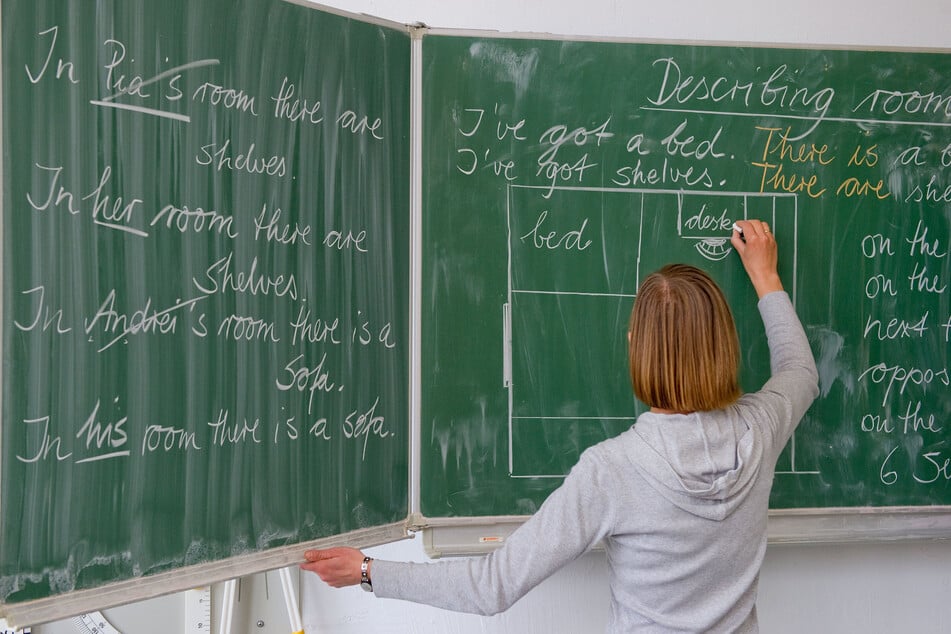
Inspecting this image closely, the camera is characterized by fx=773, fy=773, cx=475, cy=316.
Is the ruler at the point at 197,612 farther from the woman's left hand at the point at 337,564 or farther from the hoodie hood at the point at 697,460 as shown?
the hoodie hood at the point at 697,460

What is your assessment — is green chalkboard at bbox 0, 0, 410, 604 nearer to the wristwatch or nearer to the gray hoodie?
the wristwatch

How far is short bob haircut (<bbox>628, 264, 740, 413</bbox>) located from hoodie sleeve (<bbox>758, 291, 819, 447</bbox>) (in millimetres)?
212

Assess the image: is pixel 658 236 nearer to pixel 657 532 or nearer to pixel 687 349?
pixel 687 349

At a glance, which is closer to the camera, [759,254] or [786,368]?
[786,368]

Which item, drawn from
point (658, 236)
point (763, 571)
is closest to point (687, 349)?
point (658, 236)

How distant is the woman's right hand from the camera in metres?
1.92

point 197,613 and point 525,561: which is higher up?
point 525,561

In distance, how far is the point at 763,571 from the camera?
7.40ft

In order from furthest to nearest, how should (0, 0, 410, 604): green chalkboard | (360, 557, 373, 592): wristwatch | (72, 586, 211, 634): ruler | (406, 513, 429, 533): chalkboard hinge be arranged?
(72, 586, 211, 634): ruler, (406, 513, 429, 533): chalkboard hinge, (360, 557, 373, 592): wristwatch, (0, 0, 410, 604): green chalkboard

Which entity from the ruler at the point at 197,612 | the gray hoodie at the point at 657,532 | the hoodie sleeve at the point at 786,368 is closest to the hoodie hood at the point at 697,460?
the gray hoodie at the point at 657,532

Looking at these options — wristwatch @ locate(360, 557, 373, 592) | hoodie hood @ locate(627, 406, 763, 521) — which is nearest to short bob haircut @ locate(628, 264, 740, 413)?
hoodie hood @ locate(627, 406, 763, 521)

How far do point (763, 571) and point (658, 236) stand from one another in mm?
1063

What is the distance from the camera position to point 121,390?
1445mm

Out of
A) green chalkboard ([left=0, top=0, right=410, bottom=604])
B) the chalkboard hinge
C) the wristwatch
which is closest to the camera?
green chalkboard ([left=0, top=0, right=410, bottom=604])
